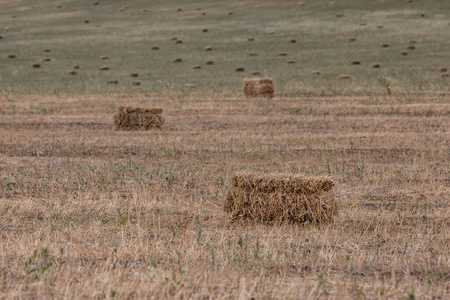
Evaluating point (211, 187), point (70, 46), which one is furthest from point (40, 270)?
point (70, 46)

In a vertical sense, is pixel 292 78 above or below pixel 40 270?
below

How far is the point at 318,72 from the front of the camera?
117ft

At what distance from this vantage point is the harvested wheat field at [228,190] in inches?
211

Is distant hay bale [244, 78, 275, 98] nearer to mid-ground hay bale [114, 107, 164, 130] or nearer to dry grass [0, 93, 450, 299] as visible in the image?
dry grass [0, 93, 450, 299]

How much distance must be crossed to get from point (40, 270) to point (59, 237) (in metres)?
1.61

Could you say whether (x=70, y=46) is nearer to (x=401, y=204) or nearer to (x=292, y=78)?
(x=292, y=78)

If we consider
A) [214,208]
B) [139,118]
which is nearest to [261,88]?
[139,118]

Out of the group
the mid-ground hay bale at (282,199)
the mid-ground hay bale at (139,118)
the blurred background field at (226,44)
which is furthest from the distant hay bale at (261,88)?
the mid-ground hay bale at (282,199)

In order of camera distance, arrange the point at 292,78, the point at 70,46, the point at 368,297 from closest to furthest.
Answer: the point at 368,297 → the point at 292,78 → the point at 70,46

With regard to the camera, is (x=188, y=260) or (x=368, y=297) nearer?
(x=368, y=297)

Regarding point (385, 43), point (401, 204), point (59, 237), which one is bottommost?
point (385, 43)

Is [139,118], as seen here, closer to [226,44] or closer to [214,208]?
[214,208]

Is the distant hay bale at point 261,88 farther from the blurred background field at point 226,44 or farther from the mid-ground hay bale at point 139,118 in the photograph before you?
the mid-ground hay bale at point 139,118

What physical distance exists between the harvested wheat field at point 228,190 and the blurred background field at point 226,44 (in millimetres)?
1048
